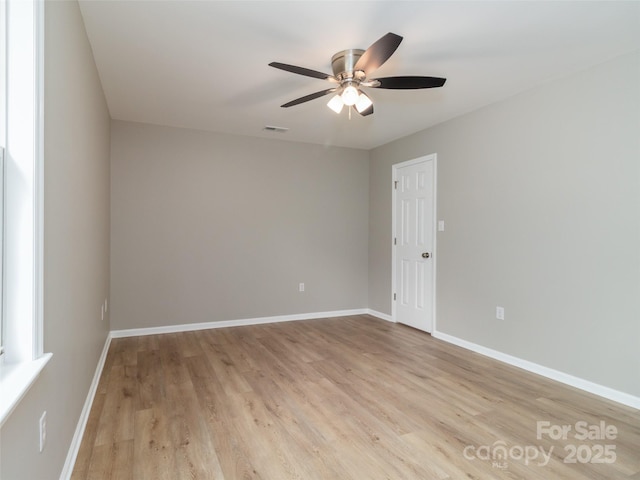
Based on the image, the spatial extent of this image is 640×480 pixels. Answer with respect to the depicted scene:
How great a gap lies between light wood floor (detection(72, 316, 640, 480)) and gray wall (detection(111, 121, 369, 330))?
0.96 metres

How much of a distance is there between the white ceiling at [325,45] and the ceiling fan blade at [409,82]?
28cm

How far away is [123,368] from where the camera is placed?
10.3ft

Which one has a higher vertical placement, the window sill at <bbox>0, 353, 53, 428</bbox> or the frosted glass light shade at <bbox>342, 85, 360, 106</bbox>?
the frosted glass light shade at <bbox>342, 85, 360, 106</bbox>

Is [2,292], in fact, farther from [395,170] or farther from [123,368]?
[395,170]

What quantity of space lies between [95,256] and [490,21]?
3.29m

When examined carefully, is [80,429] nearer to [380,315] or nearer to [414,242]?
[414,242]

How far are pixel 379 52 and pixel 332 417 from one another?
224 cm

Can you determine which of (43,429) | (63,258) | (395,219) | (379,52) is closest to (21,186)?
(63,258)

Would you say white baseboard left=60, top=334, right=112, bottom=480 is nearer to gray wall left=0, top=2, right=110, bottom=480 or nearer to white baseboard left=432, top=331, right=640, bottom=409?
gray wall left=0, top=2, right=110, bottom=480

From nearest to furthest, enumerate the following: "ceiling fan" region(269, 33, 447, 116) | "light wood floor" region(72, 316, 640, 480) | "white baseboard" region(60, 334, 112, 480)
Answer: "white baseboard" region(60, 334, 112, 480) < "light wood floor" region(72, 316, 640, 480) < "ceiling fan" region(269, 33, 447, 116)

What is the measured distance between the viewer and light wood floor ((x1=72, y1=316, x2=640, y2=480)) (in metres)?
1.82

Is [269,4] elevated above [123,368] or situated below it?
above

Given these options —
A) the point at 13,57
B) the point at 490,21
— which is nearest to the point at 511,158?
the point at 490,21

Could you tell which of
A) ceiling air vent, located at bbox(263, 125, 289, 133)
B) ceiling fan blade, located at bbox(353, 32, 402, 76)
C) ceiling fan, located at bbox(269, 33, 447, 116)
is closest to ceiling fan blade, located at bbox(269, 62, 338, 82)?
ceiling fan, located at bbox(269, 33, 447, 116)
